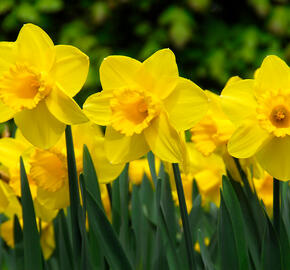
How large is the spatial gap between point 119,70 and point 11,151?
1.33 ft

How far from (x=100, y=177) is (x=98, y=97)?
20 centimetres

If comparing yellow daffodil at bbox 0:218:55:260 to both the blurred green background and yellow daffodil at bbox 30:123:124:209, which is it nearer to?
yellow daffodil at bbox 30:123:124:209

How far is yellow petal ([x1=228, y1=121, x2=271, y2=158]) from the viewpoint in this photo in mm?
997

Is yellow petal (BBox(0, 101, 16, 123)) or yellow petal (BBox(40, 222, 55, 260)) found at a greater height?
yellow petal (BBox(0, 101, 16, 123))

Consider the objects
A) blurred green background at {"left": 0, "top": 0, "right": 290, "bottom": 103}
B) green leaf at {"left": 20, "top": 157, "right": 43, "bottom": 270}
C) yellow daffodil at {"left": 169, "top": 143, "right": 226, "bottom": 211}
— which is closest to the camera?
green leaf at {"left": 20, "top": 157, "right": 43, "bottom": 270}

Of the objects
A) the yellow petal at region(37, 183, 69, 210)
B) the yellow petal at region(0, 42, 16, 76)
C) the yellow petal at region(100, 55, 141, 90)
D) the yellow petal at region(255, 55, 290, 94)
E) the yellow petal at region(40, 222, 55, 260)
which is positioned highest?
the yellow petal at region(0, 42, 16, 76)

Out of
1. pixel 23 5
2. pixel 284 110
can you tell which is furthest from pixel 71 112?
pixel 23 5

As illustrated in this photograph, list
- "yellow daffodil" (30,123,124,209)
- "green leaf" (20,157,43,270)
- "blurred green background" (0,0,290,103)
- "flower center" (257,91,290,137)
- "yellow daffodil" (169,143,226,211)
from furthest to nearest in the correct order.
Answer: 1. "blurred green background" (0,0,290,103)
2. "yellow daffodil" (169,143,226,211)
3. "yellow daffodil" (30,123,124,209)
4. "green leaf" (20,157,43,270)
5. "flower center" (257,91,290,137)

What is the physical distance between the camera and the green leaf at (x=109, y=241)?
41.9 inches

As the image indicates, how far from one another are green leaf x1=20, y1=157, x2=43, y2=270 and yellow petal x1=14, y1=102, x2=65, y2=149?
8 centimetres

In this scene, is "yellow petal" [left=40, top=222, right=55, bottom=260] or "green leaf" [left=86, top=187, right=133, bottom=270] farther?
"yellow petal" [left=40, top=222, right=55, bottom=260]

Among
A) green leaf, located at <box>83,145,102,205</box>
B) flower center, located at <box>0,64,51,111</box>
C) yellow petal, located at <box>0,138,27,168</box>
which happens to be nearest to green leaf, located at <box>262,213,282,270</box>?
green leaf, located at <box>83,145,102,205</box>

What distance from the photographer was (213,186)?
1526 millimetres

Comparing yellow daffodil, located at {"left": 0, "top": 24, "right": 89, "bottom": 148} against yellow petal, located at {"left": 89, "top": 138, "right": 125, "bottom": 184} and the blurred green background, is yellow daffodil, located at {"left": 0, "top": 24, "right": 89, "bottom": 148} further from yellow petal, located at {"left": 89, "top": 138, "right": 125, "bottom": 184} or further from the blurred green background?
the blurred green background
